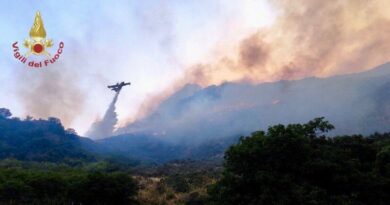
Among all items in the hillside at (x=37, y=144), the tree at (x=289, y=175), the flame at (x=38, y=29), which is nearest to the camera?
the tree at (x=289, y=175)

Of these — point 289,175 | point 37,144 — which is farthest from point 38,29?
point 37,144

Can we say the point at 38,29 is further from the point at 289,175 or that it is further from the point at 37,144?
the point at 37,144

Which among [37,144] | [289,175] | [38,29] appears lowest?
[289,175]

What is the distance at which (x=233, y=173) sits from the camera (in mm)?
23266

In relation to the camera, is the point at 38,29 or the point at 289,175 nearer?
the point at 289,175

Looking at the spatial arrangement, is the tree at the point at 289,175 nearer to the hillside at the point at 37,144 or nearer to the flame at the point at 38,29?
the flame at the point at 38,29

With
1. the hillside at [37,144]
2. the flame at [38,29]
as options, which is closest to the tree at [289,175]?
the flame at [38,29]

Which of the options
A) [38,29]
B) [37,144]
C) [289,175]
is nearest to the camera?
[289,175]

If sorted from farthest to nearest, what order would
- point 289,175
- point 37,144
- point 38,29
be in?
point 37,144
point 38,29
point 289,175

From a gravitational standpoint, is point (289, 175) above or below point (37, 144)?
below

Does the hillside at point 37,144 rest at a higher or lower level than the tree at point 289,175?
higher

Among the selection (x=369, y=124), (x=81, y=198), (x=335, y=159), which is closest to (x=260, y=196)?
(x=335, y=159)

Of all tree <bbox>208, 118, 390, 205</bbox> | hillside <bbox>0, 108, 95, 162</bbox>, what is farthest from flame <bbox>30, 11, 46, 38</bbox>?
hillside <bbox>0, 108, 95, 162</bbox>

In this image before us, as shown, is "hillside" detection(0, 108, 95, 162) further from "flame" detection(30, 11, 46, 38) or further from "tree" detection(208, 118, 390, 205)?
"tree" detection(208, 118, 390, 205)
